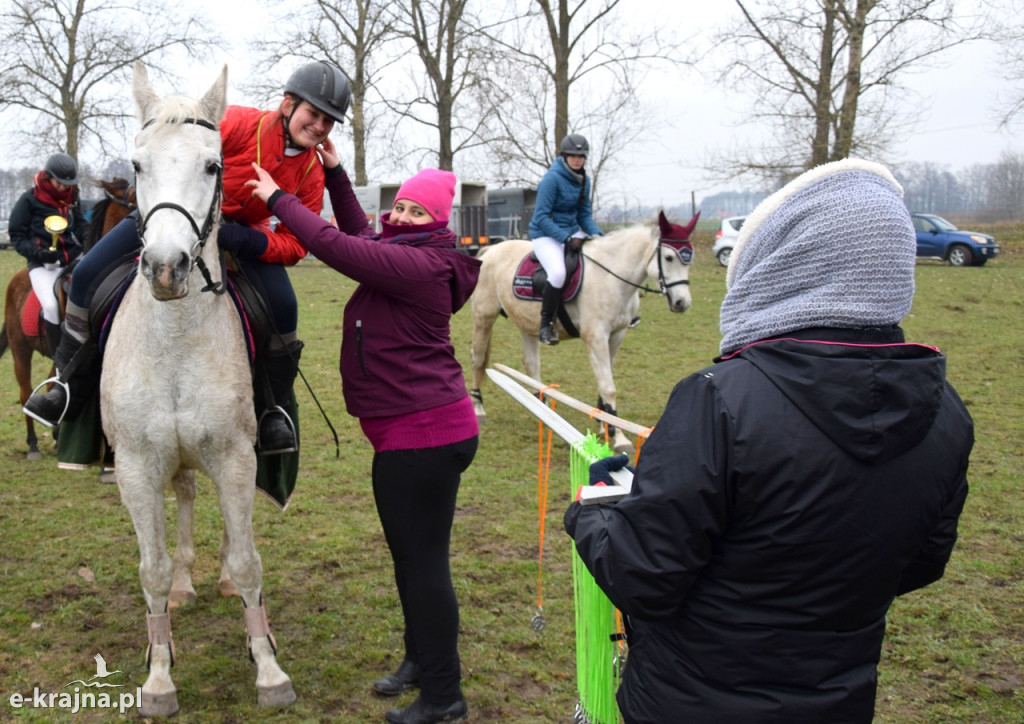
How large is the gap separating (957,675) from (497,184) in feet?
91.6

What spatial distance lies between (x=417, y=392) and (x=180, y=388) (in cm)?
93

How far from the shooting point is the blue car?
2416 cm

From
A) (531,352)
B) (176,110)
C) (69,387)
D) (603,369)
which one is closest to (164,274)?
(176,110)

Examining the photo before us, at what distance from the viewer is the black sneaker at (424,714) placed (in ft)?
10.6

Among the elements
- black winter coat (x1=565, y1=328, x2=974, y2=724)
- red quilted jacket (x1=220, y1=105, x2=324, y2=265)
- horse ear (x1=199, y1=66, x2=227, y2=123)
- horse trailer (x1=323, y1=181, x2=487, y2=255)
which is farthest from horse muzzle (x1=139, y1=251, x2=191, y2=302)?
horse trailer (x1=323, y1=181, x2=487, y2=255)

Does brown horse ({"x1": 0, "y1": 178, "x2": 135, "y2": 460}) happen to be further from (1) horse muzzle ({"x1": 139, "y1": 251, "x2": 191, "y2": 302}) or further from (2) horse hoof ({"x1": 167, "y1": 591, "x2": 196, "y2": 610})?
(1) horse muzzle ({"x1": 139, "y1": 251, "x2": 191, "y2": 302})

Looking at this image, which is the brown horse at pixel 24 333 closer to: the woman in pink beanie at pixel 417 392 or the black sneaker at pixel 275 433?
the black sneaker at pixel 275 433

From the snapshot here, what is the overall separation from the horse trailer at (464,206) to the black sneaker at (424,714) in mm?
26098

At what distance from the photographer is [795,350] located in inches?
63.2

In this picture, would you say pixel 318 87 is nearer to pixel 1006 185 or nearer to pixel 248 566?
pixel 248 566

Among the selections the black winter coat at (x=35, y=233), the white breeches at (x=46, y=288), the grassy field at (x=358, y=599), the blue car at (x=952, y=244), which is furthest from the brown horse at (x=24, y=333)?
the blue car at (x=952, y=244)

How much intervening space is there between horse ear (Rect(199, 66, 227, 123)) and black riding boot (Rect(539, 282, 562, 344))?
5.06m

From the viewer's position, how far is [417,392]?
311 cm

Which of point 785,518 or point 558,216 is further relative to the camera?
point 558,216
